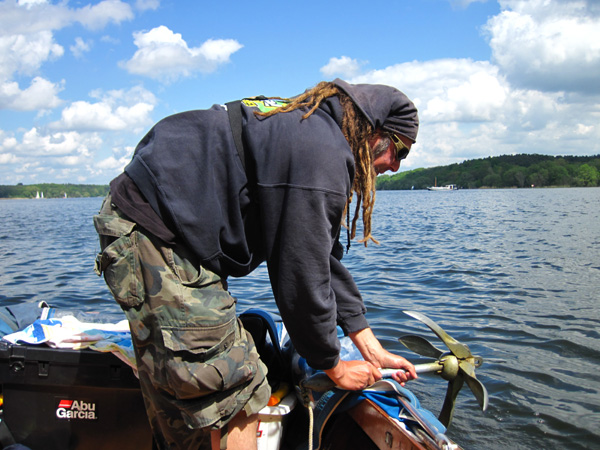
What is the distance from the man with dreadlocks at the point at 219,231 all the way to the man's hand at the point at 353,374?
0.64ft

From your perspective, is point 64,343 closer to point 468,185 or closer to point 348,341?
point 348,341

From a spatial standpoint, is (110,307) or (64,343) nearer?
(64,343)

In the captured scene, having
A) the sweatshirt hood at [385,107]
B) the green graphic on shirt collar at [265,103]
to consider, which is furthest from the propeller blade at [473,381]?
the green graphic on shirt collar at [265,103]

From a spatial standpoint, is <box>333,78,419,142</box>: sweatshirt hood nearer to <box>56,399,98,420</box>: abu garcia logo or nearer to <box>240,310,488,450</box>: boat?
<box>240,310,488,450</box>: boat

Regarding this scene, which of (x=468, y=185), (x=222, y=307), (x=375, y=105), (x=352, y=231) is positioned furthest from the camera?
(x=468, y=185)

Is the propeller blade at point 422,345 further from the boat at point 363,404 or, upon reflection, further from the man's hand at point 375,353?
the man's hand at point 375,353

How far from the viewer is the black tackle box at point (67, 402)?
10.2ft

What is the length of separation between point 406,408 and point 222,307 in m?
1.30

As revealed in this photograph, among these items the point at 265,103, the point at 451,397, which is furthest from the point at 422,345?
the point at 265,103

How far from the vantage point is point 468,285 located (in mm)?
10688

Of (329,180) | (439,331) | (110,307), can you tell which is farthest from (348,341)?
(110,307)

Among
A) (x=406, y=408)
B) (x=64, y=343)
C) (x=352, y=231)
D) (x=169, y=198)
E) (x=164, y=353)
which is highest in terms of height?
(x=169, y=198)

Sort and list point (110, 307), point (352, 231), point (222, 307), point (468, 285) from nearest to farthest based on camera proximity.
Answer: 1. point (222, 307)
2. point (352, 231)
3. point (110, 307)
4. point (468, 285)

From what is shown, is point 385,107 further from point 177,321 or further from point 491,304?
point 491,304
